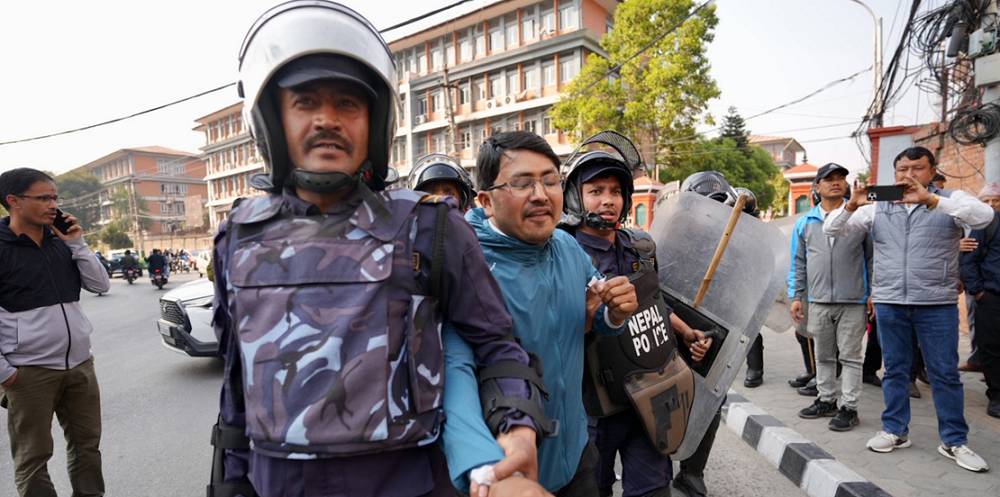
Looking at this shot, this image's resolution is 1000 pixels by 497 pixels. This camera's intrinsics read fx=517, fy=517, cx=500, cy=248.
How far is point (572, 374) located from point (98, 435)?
113 inches

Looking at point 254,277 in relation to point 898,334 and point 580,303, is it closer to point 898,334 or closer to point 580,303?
point 580,303

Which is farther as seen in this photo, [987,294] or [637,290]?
[987,294]

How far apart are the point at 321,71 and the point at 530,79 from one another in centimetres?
2963

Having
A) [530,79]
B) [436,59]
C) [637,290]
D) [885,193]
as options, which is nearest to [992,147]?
[885,193]

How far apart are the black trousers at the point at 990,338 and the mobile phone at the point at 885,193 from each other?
204cm

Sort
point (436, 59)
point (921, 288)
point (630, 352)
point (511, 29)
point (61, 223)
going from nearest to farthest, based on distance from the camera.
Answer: point (630, 352)
point (61, 223)
point (921, 288)
point (511, 29)
point (436, 59)

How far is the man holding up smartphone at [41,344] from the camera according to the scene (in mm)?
2688

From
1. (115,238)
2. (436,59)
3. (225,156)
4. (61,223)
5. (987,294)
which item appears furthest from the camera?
(225,156)

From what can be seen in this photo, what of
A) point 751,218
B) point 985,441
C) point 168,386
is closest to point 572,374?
point 751,218

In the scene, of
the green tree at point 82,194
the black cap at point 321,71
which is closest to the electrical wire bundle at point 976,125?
the black cap at point 321,71

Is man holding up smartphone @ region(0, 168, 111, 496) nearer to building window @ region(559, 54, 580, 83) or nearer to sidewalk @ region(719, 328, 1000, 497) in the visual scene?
sidewalk @ region(719, 328, 1000, 497)

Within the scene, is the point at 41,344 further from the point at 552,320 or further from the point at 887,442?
the point at 887,442

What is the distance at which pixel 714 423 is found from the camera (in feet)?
10.0

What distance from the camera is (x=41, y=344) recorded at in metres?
2.75
